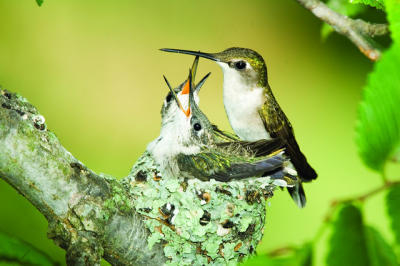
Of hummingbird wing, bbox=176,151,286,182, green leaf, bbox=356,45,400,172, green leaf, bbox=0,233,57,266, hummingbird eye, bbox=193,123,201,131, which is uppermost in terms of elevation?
hummingbird eye, bbox=193,123,201,131

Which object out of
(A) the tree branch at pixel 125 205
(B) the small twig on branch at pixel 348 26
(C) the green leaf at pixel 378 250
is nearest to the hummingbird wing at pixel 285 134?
(A) the tree branch at pixel 125 205

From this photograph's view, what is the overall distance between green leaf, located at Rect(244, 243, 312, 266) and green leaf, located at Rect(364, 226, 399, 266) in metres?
0.12

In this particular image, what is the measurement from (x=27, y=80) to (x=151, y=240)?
11.3ft

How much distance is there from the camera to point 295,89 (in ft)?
16.0

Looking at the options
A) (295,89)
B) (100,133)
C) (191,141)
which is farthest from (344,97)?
(191,141)

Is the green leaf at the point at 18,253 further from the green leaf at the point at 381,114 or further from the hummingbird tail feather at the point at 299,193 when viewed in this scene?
the hummingbird tail feather at the point at 299,193

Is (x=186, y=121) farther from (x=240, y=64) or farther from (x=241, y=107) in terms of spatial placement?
(x=240, y=64)

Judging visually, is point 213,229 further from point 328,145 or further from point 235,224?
point 328,145

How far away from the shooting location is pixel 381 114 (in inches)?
31.2

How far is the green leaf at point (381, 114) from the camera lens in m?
0.76

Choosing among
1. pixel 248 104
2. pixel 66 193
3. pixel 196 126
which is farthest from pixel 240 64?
pixel 66 193

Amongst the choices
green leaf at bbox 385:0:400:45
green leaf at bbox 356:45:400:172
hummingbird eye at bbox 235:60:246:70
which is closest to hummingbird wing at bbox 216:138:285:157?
hummingbird eye at bbox 235:60:246:70

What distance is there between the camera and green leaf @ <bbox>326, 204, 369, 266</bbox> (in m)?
0.89

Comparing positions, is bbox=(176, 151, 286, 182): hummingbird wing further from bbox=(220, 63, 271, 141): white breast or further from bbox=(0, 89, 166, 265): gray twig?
bbox=(0, 89, 166, 265): gray twig
